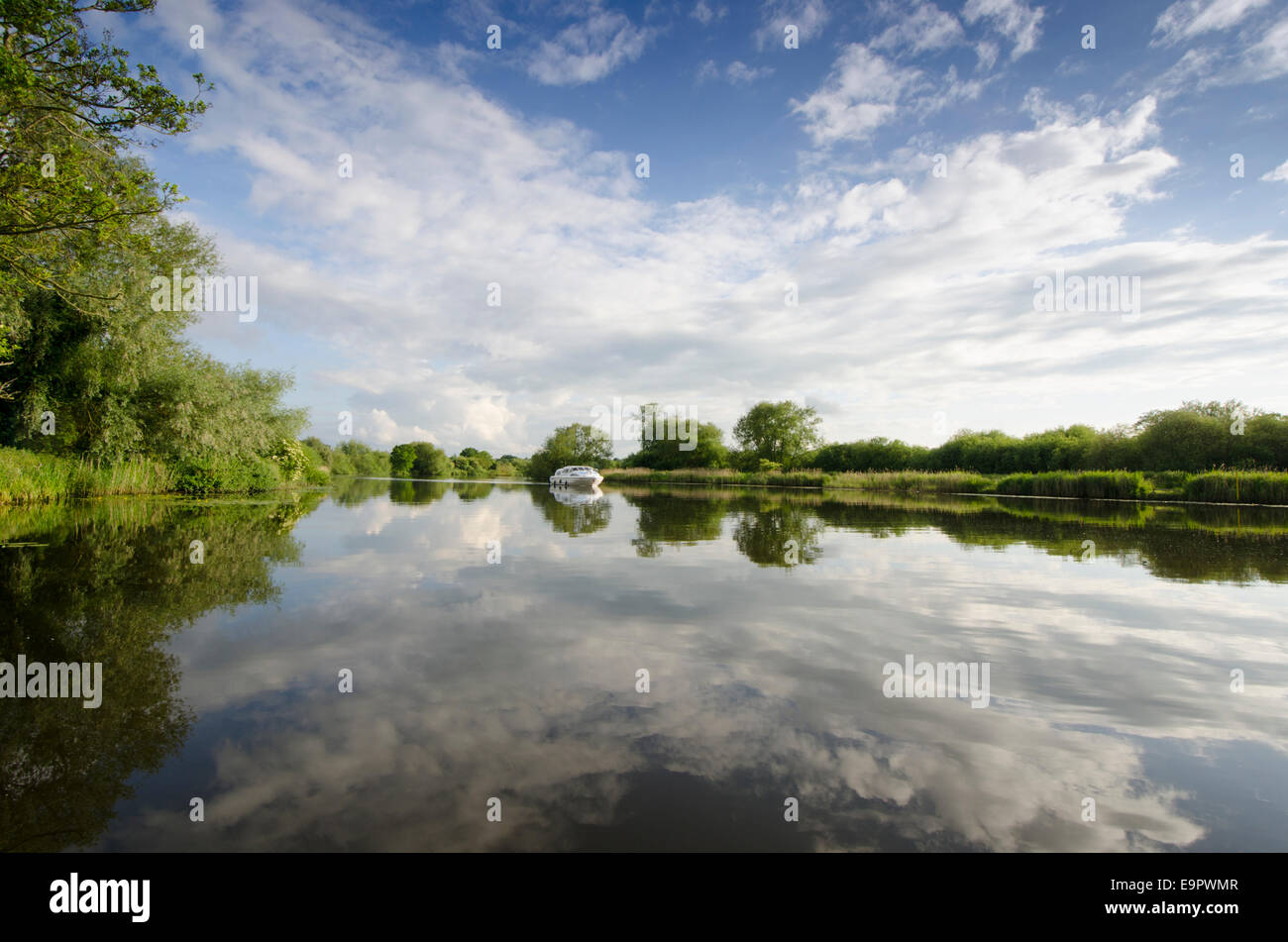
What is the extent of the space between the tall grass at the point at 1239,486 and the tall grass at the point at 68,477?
4705 cm

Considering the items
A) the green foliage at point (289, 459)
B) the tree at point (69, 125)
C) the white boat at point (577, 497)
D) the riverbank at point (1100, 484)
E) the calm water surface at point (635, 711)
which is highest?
the tree at point (69, 125)

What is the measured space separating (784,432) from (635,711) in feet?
231

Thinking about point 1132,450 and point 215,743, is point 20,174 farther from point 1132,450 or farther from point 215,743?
point 1132,450

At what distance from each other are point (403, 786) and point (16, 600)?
21.1ft

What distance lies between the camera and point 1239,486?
2745 cm

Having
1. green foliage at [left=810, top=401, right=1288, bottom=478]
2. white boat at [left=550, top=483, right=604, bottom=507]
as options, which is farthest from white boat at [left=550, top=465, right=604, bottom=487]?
green foliage at [left=810, top=401, right=1288, bottom=478]

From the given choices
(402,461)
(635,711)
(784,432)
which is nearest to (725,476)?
(784,432)

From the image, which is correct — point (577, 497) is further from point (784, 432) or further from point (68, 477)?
point (784, 432)

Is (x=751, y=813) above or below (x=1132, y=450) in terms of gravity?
below

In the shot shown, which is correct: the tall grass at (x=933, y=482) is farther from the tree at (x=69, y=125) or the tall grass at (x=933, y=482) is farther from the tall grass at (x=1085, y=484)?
the tree at (x=69, y=125)

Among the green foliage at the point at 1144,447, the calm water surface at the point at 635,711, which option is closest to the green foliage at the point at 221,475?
the calm water surface at the point at 635,711

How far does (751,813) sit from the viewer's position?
2.62 meters

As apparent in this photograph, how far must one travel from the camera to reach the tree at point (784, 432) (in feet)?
235
